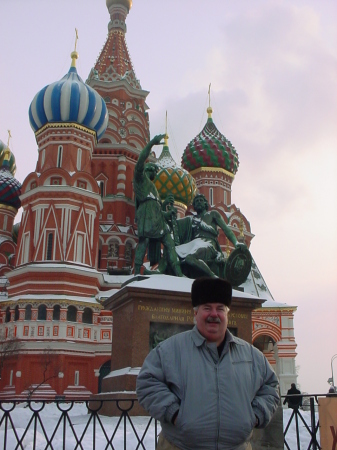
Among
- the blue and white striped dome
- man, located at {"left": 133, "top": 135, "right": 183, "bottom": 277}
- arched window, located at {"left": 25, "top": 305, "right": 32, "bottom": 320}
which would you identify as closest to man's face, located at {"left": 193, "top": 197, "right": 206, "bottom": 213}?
man, located at {"left": 133, "top": 135, "right": 183, "bottom": 277}

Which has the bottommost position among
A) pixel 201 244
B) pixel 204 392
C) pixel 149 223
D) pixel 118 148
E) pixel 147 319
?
pixel 204 392

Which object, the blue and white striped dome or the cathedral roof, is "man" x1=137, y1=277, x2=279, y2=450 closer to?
the blue and white striped dome

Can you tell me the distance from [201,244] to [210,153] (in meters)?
29.2

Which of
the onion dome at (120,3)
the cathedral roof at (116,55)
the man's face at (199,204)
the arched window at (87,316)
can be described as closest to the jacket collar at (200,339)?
the man's face at (199,204)

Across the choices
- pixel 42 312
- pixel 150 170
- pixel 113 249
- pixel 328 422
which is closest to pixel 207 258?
pixel 150 170

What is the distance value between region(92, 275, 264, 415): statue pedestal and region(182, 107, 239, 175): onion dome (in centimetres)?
3018

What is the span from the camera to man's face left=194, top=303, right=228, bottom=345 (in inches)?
109

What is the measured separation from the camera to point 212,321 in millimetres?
2775

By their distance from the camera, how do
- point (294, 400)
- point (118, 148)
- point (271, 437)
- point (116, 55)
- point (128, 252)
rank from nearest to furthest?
point (271, 437) < point (294, 400) < point (128, 252) < point (118, 148) < point (116, 55)

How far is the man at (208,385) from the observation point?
256 centimetres

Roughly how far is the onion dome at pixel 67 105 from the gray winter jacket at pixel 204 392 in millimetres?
27523

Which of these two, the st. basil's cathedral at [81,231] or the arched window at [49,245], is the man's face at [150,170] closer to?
the st. basil's cathedral at [81,231]

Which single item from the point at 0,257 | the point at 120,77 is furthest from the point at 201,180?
the point at 0,257

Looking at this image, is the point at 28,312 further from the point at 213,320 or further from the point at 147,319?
the point at 213,320
